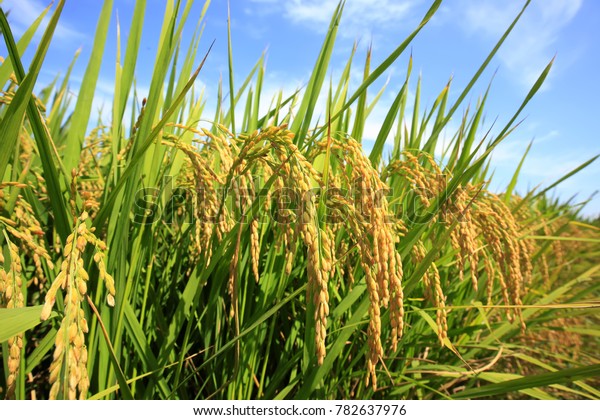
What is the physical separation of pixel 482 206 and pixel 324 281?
3.49 feet

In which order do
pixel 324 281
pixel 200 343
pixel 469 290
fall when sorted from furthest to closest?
pixel 469 290 < pixel 200 343 < pixel 324 281

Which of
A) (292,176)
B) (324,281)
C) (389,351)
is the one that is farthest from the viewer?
(389,351)

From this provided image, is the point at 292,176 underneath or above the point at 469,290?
above

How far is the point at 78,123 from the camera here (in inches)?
58.4

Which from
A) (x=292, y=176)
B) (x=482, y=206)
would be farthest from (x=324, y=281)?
(x=482, y=206)

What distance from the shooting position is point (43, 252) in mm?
1169

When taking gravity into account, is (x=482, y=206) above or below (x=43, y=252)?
above

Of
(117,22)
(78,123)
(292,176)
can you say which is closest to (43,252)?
(78,123)

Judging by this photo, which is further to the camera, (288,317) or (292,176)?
(288,317)

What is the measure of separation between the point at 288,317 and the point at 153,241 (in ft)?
2.24
